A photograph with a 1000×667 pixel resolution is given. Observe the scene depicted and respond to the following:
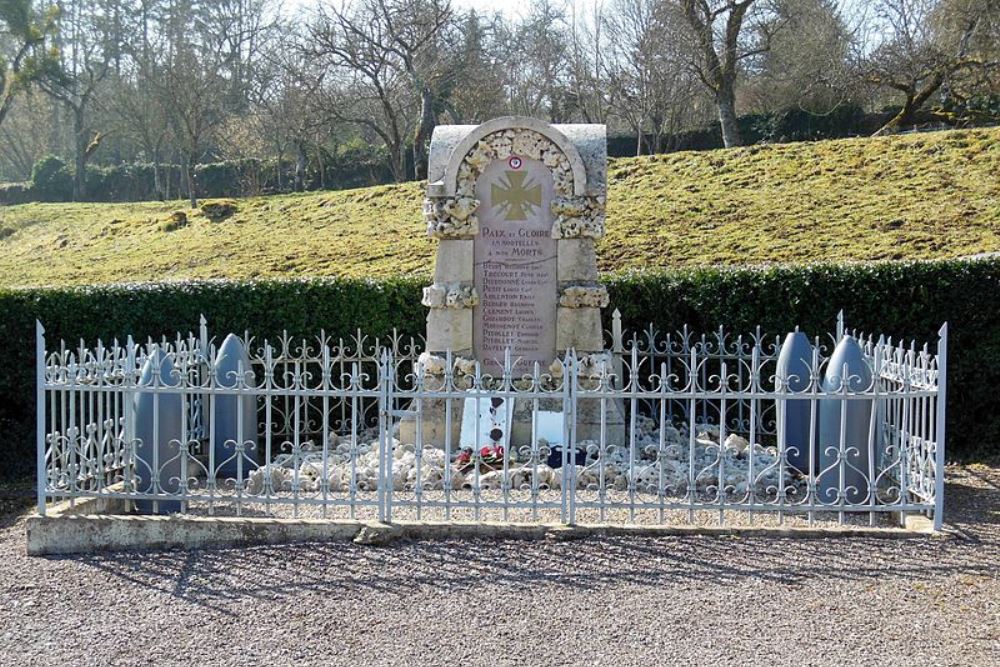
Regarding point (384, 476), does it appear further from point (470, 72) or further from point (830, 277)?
point (470, 72)

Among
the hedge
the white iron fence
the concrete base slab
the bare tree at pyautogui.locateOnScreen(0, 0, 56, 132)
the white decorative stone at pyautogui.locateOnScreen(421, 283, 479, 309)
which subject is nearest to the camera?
the concrete base slab

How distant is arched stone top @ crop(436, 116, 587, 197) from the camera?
870cm

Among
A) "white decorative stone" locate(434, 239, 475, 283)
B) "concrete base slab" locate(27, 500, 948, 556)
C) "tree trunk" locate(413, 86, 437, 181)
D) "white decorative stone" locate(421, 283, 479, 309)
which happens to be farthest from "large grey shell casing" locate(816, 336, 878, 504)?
"tree trunk" locate(413, 86, 437, 181)

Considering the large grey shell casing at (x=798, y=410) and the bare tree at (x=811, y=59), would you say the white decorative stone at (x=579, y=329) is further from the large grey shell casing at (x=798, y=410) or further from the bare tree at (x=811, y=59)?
the bare tree at (x=811, y=59)

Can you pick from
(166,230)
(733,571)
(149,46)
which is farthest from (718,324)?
(149,46)

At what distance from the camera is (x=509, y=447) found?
740 cm

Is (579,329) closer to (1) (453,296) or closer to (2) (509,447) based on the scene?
(1) (453,296)

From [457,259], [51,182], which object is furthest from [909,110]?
[51,182]

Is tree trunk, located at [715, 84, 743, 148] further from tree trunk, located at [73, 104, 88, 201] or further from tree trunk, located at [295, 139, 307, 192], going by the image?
tree trunk, located at [73, 104, 88, 201]

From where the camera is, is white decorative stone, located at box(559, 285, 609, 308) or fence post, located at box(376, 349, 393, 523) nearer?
fence post, located at box(376, 349, 393, 523)

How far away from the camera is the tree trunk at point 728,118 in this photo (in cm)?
2502

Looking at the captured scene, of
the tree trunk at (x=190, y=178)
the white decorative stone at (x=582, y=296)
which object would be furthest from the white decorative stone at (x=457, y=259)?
the tree trunk at (x=190, y=178)

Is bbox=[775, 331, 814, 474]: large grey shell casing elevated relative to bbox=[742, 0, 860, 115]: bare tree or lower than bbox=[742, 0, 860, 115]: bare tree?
lower

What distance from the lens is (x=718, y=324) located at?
33.6 feet
